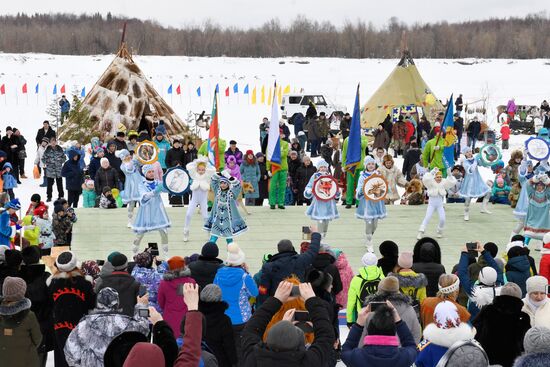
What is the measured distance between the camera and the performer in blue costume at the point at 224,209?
1410 centimetres

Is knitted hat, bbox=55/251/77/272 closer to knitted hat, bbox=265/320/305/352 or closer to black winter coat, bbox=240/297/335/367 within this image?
black winter coat, bbox=240/297/335/367

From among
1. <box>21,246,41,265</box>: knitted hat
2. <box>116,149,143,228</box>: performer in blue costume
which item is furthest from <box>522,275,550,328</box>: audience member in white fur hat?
<box>116,149,143,228</box>: performer in blue costume

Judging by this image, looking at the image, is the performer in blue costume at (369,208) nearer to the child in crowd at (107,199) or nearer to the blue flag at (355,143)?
the blue flag at (355,143)

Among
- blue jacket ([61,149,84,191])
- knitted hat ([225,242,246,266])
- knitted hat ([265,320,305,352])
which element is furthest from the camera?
blue jacket ([61,149,84,191])

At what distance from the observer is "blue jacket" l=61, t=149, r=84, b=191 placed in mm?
17656

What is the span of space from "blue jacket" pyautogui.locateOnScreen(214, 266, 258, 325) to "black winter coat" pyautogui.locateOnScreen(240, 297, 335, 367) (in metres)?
2.79

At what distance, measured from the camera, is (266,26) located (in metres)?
103

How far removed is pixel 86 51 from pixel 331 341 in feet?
253

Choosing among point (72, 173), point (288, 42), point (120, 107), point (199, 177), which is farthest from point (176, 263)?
point (288, 42)

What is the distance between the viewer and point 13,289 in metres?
7.18

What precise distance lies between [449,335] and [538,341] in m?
0.93

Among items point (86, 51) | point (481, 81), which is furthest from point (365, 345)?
point (86, 51)

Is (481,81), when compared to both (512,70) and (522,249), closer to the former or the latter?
(512,70)

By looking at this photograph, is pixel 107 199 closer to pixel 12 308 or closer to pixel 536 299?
pixel 12 308
